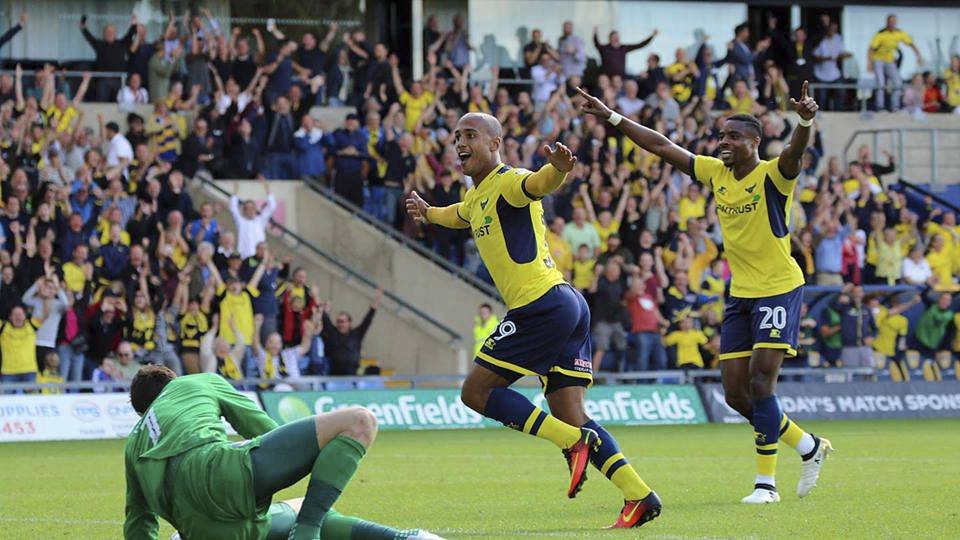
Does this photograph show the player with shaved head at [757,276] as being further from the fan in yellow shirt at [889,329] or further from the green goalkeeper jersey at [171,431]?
the fan in yellow shirt at [889,329]

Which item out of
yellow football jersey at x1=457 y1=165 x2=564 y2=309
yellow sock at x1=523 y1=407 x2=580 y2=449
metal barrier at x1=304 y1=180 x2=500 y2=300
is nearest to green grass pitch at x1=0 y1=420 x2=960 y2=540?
yellow sock at x1=523 y1=407 x2=580 y2=449

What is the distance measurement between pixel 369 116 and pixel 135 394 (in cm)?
2016

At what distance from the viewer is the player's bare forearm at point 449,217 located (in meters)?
10.9

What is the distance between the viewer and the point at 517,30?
34.2 m

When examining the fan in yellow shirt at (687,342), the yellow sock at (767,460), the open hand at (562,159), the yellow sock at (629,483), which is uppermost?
the open hand at (562,159)

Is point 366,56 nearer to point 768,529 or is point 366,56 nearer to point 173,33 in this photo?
point 173,33

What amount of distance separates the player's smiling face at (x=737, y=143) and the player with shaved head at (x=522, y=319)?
6.59 ft

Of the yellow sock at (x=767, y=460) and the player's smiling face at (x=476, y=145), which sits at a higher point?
the player's smiling face at (x=476, y=145)

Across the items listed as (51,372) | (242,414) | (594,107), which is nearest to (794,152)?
(594,107)

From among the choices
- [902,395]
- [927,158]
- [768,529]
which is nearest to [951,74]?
[927,158]

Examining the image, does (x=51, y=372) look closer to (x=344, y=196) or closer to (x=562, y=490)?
(x=344, y=196)

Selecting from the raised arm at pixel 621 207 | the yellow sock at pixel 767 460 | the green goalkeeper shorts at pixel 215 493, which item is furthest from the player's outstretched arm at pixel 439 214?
the raised arm at pixel 621 207

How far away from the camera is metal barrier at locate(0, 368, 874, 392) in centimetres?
2153

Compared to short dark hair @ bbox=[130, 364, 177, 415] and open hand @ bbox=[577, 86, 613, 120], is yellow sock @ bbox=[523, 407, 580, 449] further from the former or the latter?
short dark hair @ bbox=[130, 364, 177, 415]
